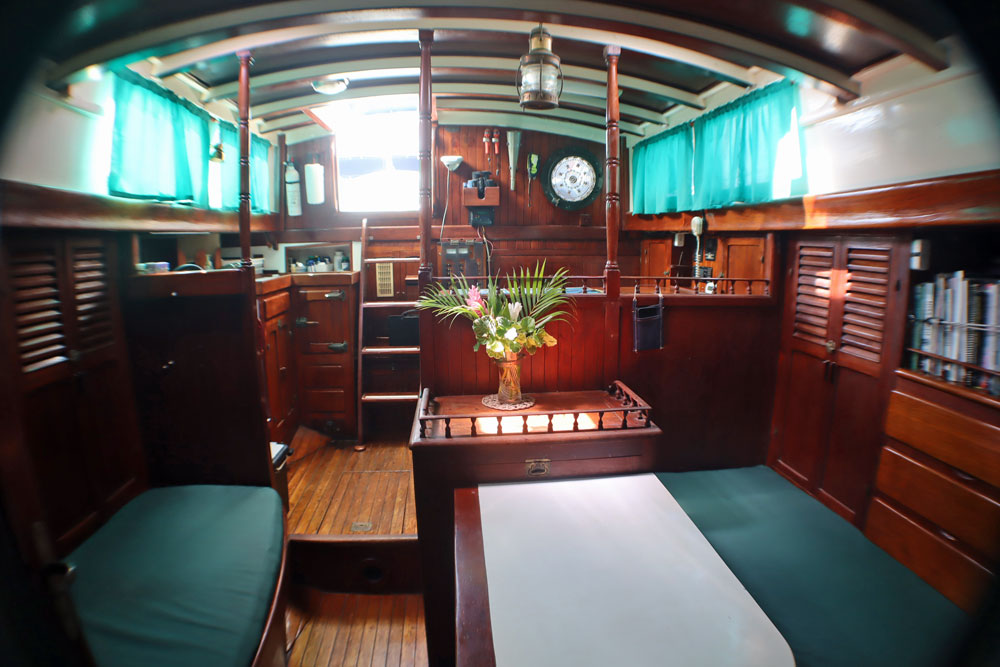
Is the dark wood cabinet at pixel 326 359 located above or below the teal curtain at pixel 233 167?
below

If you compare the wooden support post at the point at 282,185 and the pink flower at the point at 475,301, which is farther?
the wooden support post at the point at 282,185

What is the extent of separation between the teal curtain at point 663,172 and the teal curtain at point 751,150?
15 centimetres

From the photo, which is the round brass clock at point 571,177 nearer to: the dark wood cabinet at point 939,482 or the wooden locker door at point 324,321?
the wooden locker door at point 324,321

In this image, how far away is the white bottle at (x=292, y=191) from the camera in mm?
3758

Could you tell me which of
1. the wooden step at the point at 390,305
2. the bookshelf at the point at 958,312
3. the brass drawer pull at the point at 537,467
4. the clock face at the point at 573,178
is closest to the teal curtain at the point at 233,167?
the wooden step at the point at 390,305

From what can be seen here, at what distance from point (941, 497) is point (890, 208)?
1.07m

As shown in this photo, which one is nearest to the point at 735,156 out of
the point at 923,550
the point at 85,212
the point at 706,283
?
the point at 706,283

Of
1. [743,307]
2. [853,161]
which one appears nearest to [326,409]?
[743,307]

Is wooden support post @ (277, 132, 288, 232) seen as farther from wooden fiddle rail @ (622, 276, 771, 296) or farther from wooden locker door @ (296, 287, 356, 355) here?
wooden fiddle rail @ (622, 276, 771, 296)

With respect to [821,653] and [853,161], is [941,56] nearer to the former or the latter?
[853,161]

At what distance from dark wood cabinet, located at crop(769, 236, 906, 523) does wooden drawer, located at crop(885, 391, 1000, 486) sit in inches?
4.1

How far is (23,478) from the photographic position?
1.52 feet

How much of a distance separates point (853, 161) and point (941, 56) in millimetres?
770

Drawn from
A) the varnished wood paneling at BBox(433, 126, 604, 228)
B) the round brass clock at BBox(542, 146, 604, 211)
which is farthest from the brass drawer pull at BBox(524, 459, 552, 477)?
the round brass clock at BBox(542, 146, 604, 211)
